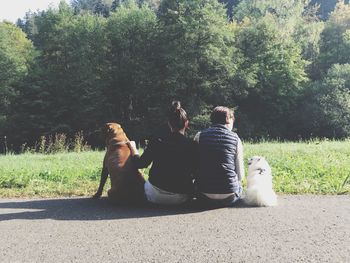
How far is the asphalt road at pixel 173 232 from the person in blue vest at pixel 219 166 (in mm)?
210

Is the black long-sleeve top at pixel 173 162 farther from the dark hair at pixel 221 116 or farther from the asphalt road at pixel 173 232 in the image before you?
the dark hair at pixel 221 116

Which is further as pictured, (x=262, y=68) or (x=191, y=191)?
(x=262, y=68)

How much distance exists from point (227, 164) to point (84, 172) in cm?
363

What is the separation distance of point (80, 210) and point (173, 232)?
1.73 m

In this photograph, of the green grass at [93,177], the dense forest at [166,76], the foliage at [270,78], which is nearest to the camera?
the green grass at [93,177]

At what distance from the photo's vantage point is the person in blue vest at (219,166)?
20.6 ft

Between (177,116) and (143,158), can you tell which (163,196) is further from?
(177,116)

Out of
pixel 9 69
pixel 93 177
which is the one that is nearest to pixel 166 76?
pixel 9 69

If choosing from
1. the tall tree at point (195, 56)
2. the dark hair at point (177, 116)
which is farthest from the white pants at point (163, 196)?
the tall tree at point (195, 56)

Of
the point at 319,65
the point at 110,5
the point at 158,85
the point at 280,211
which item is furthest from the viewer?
the point at 110,5

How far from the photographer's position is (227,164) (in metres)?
→ 6.32

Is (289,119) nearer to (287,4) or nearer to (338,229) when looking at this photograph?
(287,4)

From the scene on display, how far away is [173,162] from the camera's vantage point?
21.0ft

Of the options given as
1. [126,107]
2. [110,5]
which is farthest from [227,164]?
[110,5]
